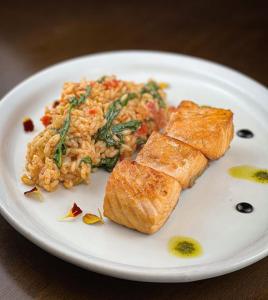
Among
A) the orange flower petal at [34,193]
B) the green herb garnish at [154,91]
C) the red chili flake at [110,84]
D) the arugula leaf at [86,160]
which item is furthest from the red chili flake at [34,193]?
the green herb garnish at [154,91]

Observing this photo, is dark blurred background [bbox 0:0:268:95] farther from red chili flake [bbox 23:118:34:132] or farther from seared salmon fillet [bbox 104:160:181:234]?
seared salmon fillet [bbox 104:160:181:234]

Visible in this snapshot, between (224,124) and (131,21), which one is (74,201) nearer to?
(224,124)

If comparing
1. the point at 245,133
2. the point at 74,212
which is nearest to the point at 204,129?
the point at 245,133

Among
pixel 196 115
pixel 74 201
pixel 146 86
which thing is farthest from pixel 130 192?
pixel 146 86

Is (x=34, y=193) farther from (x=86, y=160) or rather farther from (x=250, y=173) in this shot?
(x=250, y=173)

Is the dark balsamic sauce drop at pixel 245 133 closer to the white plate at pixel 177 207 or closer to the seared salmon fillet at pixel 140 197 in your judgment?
the white plate at pixel 177 207

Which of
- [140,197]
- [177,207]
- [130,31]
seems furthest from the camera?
[130,31]
